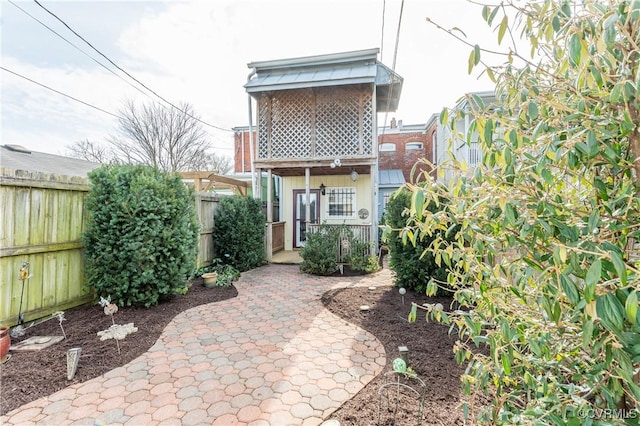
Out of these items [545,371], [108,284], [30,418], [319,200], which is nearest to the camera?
[545,371]

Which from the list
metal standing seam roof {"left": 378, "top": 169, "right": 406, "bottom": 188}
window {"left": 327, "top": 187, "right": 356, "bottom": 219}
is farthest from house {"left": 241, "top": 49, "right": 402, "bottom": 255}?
metal standing seam roof {"left": 378, "top": 169, "right": 406, "bottom": 188}

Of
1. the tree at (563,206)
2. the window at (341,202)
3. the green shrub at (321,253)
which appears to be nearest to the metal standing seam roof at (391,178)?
the window at (341,202)

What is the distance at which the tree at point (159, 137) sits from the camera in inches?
634

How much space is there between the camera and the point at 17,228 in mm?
3533

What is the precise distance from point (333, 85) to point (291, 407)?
7.90 metres

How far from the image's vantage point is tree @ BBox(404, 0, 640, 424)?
2.82 ft

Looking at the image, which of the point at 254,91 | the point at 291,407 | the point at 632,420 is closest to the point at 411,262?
the point at 291,407

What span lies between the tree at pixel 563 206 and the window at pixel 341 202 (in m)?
9.10

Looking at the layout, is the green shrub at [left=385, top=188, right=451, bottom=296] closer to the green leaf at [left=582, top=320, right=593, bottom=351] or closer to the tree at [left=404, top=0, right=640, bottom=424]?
the tree at [left=404, top=0, right=640, bottom=424]

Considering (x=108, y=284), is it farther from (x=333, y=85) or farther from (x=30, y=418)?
(x=333, y=85)

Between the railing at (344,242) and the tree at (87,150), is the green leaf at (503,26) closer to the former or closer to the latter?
the railing at (344,242)

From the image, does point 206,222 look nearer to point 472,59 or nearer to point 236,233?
point 236,233

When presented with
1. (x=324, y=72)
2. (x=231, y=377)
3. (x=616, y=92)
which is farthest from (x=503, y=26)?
(x=324, y=72)

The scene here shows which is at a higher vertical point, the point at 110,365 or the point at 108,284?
the point at 108,284
